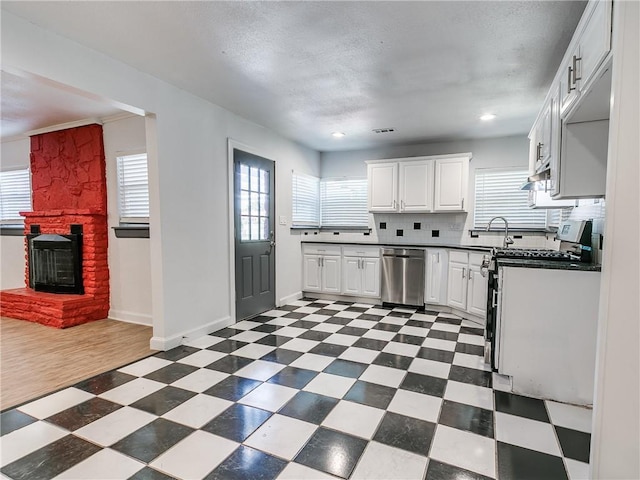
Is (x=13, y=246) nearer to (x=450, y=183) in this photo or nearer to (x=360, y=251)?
(x=360, y=251)

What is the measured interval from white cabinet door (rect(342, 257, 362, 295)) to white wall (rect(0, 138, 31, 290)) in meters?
4.57

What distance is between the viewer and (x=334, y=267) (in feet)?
16.8

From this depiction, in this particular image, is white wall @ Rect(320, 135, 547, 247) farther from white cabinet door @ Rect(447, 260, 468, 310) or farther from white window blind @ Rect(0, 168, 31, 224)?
white window blind @ Rect(0, 168, 31, 224)

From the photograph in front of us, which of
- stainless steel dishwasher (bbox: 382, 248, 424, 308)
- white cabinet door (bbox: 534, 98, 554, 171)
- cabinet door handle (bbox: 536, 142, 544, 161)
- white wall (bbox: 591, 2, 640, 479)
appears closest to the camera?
white wall (bbox: 591, 2, 640, 479)

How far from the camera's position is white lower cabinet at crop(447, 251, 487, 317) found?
3.89m

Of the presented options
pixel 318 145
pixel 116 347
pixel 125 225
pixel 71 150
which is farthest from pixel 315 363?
pixel 71 150

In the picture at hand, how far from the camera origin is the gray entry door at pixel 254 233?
3.99 meters

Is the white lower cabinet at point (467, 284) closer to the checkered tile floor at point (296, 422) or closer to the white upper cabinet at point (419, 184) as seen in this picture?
the white upper cabinet at point (419, 184)

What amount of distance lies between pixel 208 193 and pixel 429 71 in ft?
7.61

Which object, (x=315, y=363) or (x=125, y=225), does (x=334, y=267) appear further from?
(x=125, y=225)

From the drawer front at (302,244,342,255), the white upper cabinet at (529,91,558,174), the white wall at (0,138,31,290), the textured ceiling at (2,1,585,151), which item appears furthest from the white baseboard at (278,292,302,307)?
the white wall at (0,138,31,290)

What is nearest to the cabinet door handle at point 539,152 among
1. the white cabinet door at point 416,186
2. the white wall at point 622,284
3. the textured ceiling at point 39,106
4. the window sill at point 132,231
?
the white cabinet door at point 416,186

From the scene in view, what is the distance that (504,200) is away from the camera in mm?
4699

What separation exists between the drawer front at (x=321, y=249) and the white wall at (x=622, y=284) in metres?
3.84
